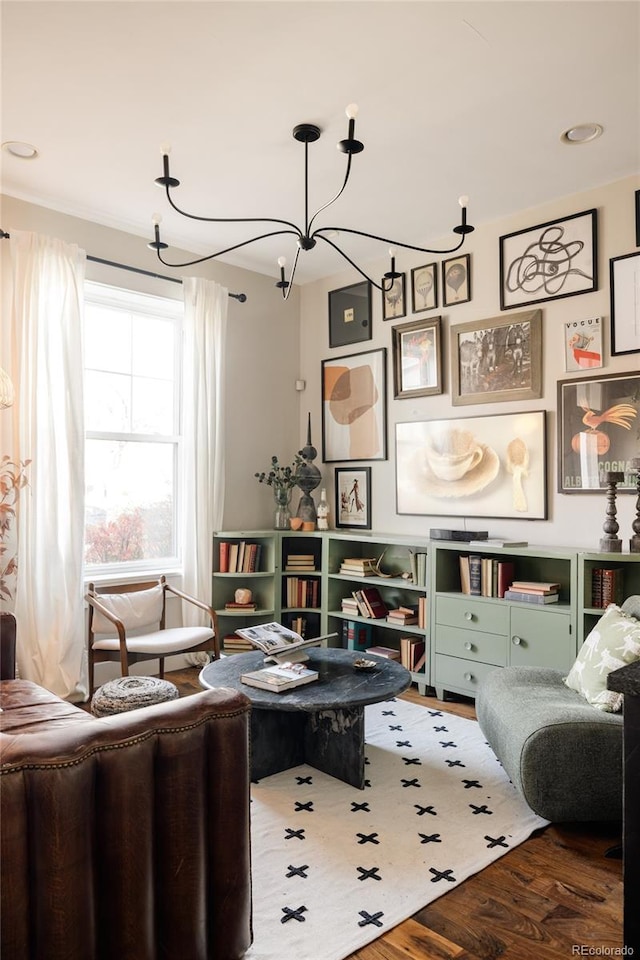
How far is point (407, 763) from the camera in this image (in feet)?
9.66

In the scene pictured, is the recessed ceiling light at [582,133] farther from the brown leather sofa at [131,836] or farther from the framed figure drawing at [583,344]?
the brown leather sofa at [131,836]

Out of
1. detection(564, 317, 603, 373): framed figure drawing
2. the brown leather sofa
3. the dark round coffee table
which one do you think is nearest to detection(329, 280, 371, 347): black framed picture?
detection(564, 317, 603, 373): framed figure drawing

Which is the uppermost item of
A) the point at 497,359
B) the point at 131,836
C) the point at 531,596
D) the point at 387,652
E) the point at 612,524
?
the point at 497,359

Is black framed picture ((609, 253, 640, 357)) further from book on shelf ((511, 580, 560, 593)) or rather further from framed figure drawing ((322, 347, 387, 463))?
framed figure drawing ((322, 347, 387, 463))

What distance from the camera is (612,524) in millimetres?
3275

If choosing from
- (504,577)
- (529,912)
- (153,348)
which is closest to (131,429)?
(153,348)

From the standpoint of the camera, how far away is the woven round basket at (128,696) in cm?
251

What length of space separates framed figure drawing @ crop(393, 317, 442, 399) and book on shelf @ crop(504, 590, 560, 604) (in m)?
1.52

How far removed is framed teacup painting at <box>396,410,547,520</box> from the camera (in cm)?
390

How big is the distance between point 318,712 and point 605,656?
121 cm

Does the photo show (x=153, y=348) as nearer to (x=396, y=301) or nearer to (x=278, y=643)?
(x=396, y=301)

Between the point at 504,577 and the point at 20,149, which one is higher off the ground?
the point at 20,149

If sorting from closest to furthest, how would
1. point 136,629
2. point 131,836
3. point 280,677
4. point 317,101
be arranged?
1. point 131,836
2. point 280,677
3. point 317,101
4. point 136,629

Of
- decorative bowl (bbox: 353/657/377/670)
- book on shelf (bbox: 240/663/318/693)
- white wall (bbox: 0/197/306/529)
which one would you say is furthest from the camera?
white wall (bbox: 0/197/306/529)
